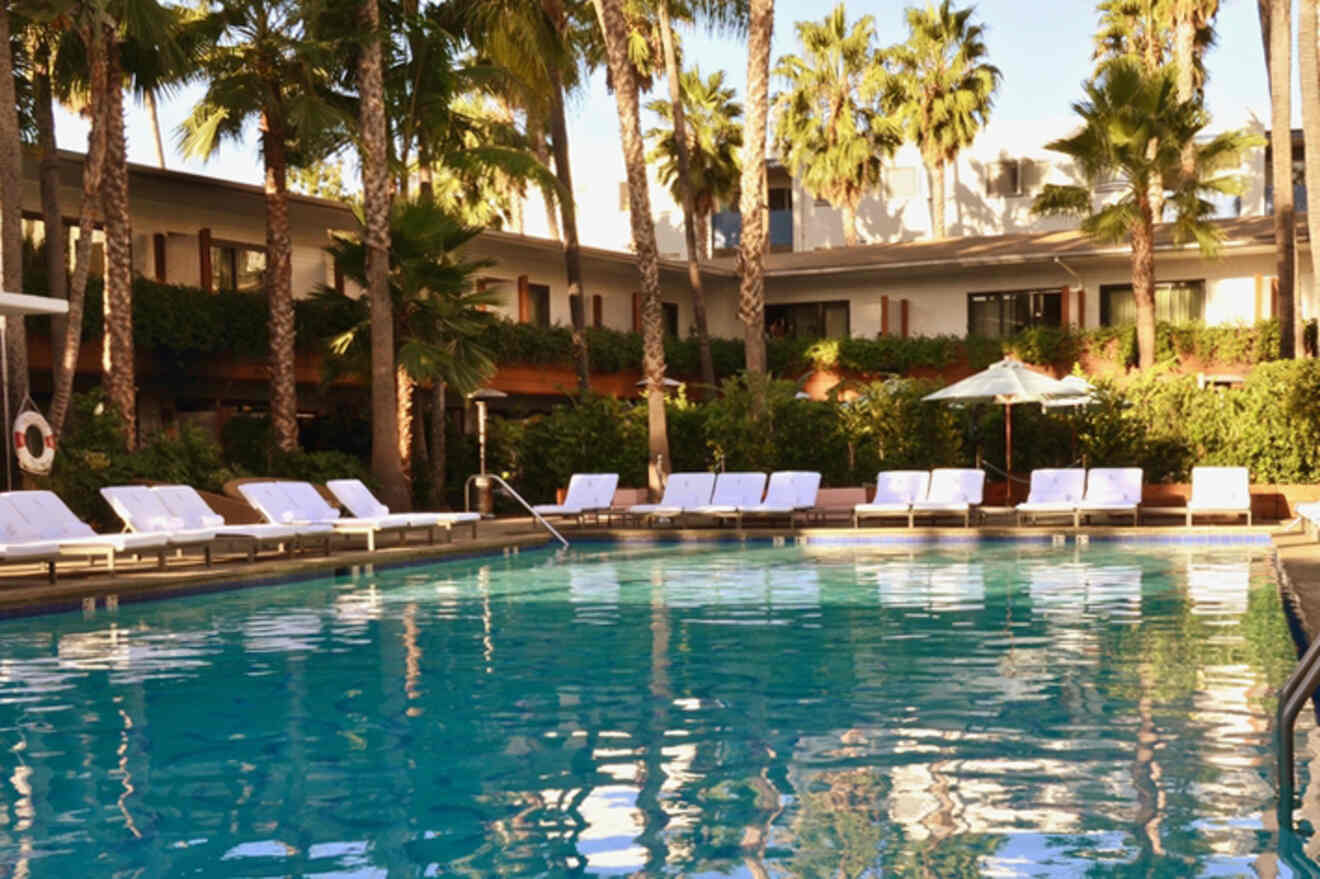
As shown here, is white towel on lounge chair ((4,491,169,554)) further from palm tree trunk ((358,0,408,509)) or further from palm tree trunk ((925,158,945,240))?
palm tree trunk ((925,158,945,240))

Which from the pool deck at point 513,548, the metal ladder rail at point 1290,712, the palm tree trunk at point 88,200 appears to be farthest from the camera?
the palm tree trunk at point 88,200

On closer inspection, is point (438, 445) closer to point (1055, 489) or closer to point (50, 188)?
point (50, 188)

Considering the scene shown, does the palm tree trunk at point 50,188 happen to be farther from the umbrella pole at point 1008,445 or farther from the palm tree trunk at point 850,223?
the palm tree trunk at point 850,223

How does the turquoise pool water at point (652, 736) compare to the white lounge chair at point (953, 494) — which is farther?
the white lounge chair at point (953, 494)

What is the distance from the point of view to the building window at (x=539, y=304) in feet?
118

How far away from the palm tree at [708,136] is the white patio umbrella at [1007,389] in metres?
21.6

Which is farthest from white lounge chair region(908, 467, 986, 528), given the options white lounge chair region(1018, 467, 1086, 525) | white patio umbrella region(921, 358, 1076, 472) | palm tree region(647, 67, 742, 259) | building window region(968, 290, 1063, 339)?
palm tree region(647, 67, 742, 259)

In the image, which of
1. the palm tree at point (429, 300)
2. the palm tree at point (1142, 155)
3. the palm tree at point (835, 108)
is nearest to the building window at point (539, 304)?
the palm tree at point (429, 300)

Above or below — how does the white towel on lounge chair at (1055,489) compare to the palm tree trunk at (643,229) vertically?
below

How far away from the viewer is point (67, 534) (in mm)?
14555

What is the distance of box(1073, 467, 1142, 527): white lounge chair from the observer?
67.9 feet

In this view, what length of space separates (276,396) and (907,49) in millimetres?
28615

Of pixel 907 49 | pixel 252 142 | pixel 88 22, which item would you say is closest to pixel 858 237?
pixel 907 49

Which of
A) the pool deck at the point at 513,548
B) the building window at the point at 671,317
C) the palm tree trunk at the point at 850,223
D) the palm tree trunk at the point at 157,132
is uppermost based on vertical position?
the palm tree trunk at the point at 157,132
